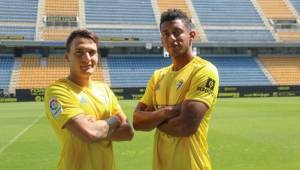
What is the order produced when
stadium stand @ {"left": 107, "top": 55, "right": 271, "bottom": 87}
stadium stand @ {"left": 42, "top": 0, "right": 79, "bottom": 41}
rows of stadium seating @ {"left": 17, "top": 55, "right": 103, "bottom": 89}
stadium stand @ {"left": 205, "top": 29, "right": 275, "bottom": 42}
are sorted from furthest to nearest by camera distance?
stadium stand @ {"left": 205, "top": 29, "right": 275, "bottom": 42} → stadium stand @ {"left": 42, "top": 0, "right": 79, "bottom": 41} → stadium stand @ {"left": 107, "top": 55, "right": 271, "bottom": 87} → rows of stadium seating @ {"left": 17, "top": 55, "right": 103, "bottom": 89}

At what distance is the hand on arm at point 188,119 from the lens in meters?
3.92

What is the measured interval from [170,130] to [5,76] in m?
40.4

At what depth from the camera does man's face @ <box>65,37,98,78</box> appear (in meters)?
3.96

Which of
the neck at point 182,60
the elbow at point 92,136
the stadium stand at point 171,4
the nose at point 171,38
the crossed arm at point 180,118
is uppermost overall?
the nose at point 171,38

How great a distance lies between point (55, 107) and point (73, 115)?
→ 190 mm

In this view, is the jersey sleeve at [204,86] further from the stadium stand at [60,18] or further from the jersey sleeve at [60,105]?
the stadium stand at [60,18]

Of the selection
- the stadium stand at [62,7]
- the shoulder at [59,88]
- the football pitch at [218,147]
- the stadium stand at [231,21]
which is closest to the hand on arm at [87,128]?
the shoulder at [59,88]

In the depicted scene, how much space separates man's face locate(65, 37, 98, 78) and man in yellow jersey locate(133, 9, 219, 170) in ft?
2.29

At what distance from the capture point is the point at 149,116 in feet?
14.2

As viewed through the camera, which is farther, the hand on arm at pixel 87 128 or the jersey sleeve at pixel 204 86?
the jersey sleeve at pixel 204 86

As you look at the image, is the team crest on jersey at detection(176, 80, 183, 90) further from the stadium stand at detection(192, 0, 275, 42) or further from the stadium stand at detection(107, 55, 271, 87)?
the stadium stand at detection(192, 0, 275, 42)

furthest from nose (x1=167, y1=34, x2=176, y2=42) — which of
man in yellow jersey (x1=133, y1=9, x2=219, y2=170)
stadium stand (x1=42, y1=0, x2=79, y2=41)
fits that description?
stadium stand (x1=42, y1=0, x2=79, y2=41)

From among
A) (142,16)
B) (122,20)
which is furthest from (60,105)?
(142,16)

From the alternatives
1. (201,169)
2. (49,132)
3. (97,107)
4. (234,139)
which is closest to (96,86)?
(97,107)
